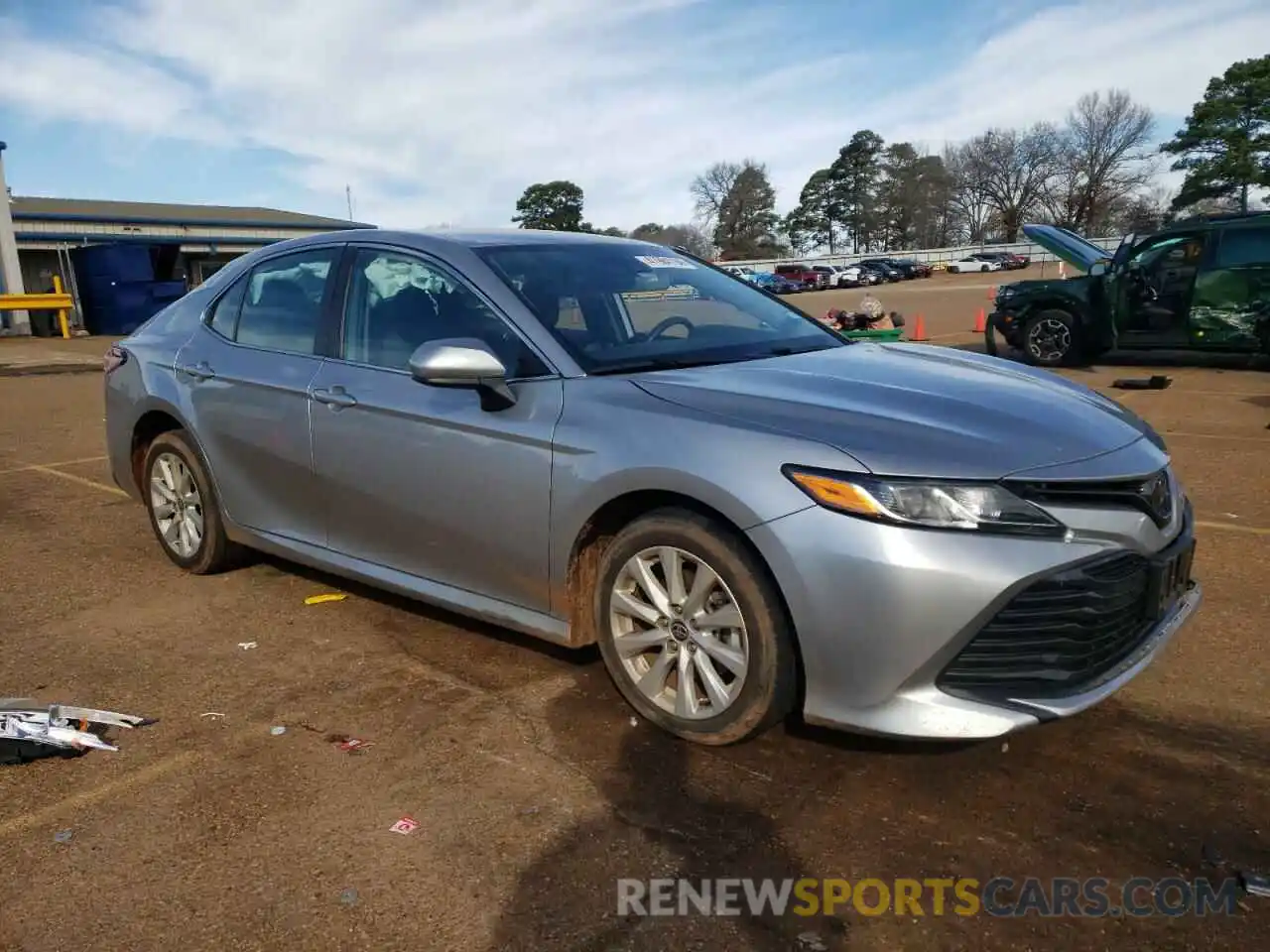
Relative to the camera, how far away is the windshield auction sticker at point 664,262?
4109mm

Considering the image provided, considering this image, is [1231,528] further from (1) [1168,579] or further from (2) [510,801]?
(2) [510,801]

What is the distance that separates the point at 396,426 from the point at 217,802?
1392 mm

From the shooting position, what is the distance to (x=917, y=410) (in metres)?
2.90

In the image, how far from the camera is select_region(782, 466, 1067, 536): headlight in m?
2.54

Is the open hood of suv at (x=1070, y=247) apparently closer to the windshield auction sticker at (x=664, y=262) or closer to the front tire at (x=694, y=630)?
the windshield auction sticker at (x=664, y=262)

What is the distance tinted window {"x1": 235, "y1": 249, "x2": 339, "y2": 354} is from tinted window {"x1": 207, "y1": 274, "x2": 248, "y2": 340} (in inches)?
1.9

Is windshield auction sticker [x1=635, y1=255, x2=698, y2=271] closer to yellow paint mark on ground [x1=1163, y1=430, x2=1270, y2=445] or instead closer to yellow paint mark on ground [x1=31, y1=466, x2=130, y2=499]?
yellow paint mark on ground [x1=31, y1=466, x2=130, y2=499]

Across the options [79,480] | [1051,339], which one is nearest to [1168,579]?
[79,480]

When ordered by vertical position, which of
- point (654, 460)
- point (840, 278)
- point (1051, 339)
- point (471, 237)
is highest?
point (471, 237)

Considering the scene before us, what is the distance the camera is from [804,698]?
9.03 feet

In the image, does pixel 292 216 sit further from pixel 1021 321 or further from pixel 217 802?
pixel 217 802

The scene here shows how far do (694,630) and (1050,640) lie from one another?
971 millimetres

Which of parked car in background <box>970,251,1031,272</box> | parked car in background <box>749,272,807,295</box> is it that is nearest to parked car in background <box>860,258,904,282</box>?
parked car in background <box>749,272,807,295</box>

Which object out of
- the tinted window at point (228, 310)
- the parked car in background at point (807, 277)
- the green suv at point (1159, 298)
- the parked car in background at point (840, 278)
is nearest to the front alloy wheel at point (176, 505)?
the tinted window at point (228, 310)
